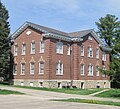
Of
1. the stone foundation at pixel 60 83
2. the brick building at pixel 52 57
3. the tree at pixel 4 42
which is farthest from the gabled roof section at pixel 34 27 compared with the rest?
the stone foundation at pixel 60 83

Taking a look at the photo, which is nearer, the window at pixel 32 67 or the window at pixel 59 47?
Result: the window at pixel 59 47

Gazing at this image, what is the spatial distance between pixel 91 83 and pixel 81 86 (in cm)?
275

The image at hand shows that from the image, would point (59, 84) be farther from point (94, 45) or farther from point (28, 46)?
point (94, 45)

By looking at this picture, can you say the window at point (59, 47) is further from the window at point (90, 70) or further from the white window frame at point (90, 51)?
the window at point (90, 70)

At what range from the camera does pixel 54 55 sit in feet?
143

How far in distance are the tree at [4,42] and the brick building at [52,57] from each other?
137cm

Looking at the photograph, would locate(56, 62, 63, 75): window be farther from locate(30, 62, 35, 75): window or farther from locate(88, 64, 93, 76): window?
locate(88, 64, 93, 76): window

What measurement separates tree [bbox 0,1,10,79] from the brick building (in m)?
1.37

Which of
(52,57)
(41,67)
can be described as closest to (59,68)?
(52,57)

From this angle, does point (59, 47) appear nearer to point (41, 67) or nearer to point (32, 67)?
point (41, 67)

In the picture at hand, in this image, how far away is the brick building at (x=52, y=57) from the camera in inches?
1699

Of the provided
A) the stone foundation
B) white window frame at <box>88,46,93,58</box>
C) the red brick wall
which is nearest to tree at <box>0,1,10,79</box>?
the red brick wall

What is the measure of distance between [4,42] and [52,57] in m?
8.78

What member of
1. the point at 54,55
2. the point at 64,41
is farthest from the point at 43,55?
the point at 64,41
